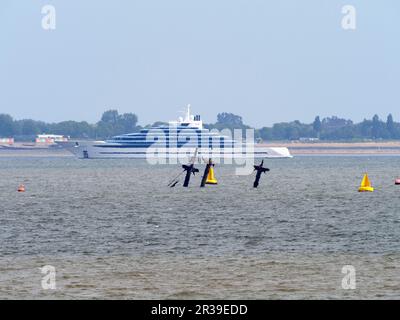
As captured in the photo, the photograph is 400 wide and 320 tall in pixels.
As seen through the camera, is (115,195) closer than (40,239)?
No

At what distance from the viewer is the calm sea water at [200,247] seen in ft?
111

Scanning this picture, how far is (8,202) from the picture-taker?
77250 millimetres

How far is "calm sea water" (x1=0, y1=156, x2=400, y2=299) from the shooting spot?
111 feet

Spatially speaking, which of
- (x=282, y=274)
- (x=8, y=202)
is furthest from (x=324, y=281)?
(x=8, y=202)

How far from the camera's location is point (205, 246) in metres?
44.5

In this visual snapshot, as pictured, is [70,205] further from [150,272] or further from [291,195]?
[150,272]

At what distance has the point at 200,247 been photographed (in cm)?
4406

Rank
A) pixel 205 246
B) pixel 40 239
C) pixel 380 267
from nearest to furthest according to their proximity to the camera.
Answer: pixel 380 267
pixel 205 246
pixel 40 239
